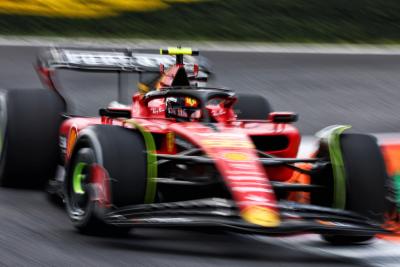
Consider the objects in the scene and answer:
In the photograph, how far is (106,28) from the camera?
1781cm

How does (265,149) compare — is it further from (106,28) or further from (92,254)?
(106,28)

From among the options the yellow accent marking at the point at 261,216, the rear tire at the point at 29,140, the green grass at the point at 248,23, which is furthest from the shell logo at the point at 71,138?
the green grass at the point at 248,23

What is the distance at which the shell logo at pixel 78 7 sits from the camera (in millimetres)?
17984

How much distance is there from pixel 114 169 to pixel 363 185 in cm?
166

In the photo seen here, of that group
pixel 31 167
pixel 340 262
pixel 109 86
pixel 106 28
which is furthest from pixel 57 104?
pixel 106 28

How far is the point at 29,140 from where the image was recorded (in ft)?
30.6

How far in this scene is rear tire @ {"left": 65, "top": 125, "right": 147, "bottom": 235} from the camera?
717 centimetres

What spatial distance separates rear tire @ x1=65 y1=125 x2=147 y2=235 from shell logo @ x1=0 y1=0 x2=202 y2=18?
10.7m

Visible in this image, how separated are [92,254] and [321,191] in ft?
5.84

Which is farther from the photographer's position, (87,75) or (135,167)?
(87,75)

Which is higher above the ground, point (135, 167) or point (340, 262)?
point (135, 167)

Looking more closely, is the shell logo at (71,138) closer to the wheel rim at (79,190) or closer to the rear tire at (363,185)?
the wheel rim at (79,190)

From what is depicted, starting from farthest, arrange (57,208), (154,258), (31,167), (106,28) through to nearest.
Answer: (106,28), (31,167), (57,208), (154,258)

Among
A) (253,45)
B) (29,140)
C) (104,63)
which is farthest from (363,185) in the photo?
(253,45)
